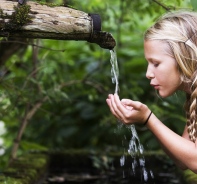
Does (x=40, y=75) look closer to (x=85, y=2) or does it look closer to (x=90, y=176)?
(x=90, y=176)

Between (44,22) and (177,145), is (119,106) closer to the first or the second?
(177,145)

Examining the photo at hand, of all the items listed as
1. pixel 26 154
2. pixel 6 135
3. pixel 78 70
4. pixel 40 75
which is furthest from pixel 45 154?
pixel 78 70

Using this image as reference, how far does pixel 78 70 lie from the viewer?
7008mm

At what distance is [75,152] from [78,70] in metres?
2.37

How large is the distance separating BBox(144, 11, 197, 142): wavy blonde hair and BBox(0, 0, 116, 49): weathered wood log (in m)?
0.39

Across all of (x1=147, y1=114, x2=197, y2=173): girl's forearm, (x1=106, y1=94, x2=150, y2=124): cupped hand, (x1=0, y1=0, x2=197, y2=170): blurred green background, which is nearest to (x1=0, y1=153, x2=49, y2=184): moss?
(x1=0, y1=0, x2=197, y2=170): blurred green background

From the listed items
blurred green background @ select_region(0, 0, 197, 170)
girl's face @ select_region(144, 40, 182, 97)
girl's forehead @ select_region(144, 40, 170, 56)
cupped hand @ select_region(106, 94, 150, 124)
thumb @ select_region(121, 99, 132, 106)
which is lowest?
blurred green background @ select_region(0, 0, 197, 170)

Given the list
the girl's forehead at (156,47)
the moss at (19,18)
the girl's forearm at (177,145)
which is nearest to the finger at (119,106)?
the girl's forearm at (177,145)

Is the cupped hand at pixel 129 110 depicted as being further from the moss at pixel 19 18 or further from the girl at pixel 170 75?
the moss at pixel 19 18

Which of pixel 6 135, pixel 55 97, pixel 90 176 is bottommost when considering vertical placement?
pixel 6 135

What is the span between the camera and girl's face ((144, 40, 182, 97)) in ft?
9.09

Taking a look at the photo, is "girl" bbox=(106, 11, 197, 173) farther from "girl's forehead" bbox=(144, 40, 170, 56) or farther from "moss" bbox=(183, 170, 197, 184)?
"moss" bbox=(183, 170, 197, 184)

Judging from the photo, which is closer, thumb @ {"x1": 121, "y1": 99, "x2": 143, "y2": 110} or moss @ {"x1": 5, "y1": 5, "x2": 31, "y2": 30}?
moss @ {"x1": 5, "y1": 5, "x2": 31, "y2": 30}

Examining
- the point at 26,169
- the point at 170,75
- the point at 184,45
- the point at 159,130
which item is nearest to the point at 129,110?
the point at 159,130
